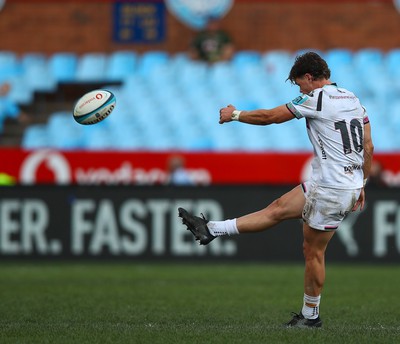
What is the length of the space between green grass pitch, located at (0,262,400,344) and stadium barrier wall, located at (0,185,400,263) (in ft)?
0.87

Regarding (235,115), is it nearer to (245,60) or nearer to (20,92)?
(245,60)

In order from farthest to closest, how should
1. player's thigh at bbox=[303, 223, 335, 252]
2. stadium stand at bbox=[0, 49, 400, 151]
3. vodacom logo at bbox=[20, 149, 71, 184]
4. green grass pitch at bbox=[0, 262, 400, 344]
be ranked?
stadium stand at bbox=[0, 49, 400, 151], vodacom logo at bbox=[20, 149, 71, 184], player's thigh at bbox=[303, 223, 335, 252], green grass pitch at bbox=[0, 262, 400, 344]

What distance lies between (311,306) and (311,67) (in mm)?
1927

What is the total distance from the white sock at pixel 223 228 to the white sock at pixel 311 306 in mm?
794

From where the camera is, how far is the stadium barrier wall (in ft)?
50.6

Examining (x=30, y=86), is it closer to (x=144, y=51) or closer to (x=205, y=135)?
(x=144, y=51)

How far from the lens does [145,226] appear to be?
1545 cm

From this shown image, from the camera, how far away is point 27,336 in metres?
7.43

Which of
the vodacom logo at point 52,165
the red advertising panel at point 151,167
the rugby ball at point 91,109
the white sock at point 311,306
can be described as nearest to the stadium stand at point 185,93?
the red advertising panel at point 151,167

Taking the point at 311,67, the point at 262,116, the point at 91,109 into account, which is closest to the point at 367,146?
the point at 311,67

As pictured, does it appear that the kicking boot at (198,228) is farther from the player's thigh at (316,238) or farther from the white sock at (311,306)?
the white sock at (311,306)

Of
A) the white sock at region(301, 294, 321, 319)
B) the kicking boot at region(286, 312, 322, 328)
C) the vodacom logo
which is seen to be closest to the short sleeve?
the white sock at region(301, 294, 321, 319)

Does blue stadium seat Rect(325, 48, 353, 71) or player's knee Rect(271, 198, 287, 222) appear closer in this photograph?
player's knee Rect(271, 198, 287, 222)

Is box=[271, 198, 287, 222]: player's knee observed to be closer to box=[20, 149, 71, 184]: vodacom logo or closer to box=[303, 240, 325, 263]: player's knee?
box=[303, 240, 325, 263]: player's knee
